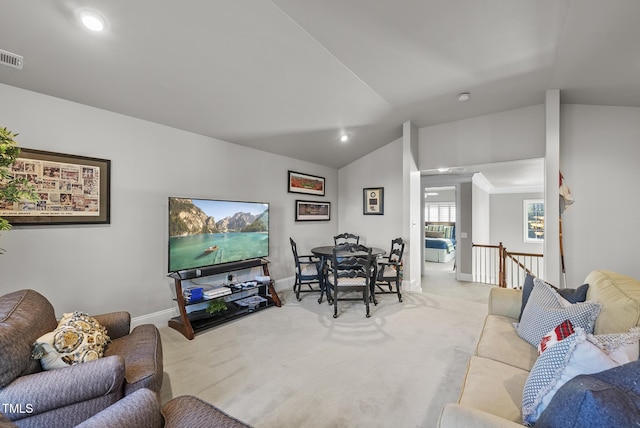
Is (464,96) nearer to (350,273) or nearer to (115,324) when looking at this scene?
(350,273)

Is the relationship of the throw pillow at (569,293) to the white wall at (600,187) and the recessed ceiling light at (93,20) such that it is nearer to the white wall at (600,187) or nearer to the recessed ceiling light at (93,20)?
the white wall at (600,187)

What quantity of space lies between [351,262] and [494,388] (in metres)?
2.40

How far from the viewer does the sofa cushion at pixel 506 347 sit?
1.68 m

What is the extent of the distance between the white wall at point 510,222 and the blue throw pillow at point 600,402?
8.72 meters

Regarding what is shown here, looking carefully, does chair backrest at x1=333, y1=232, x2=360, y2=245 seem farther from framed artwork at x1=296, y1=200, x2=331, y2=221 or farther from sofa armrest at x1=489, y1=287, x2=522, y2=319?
sofa armrest at x1=489, y1=287, x2=522, y2=319

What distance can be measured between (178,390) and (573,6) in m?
3.91

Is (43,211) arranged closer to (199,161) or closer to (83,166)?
(83,166)

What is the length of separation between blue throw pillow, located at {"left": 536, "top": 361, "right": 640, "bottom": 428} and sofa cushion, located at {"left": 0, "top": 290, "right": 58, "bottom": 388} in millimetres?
2278

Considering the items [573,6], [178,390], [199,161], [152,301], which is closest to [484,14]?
[573,6]

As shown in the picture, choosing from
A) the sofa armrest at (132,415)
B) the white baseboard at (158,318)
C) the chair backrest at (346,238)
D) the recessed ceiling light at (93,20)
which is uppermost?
the recessed ceiling light at (93,20)

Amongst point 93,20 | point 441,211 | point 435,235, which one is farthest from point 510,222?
point 93,20

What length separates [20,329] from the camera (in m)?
1.47

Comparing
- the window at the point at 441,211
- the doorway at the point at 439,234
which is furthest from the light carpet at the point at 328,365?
the window at the point at 441,211

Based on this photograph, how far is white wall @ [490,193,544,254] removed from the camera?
8109 millimetres
